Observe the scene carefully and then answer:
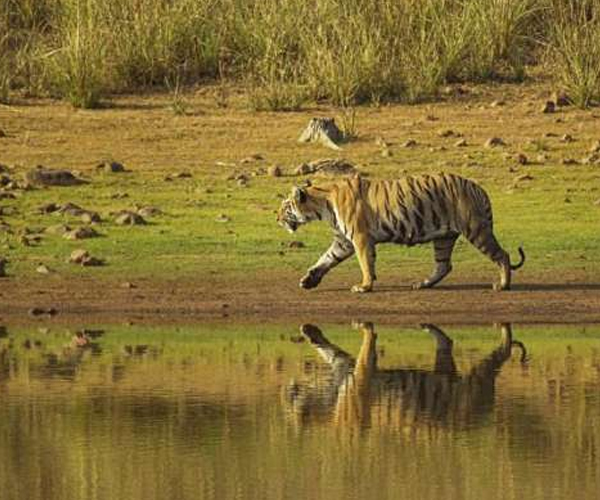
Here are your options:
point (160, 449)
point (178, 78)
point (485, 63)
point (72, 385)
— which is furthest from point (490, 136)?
point (160, 449)

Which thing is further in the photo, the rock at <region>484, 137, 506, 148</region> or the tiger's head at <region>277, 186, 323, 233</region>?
the rock at <region>484, 137, 506, 148</region>

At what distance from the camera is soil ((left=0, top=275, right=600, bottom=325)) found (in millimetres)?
15617

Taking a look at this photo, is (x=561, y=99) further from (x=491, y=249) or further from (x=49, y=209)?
(x=491, y=249)

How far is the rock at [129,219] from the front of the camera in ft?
60.6

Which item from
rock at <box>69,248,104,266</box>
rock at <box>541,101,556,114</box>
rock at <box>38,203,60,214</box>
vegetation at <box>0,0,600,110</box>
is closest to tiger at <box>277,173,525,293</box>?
rock at <box>69,248,104,266</box>

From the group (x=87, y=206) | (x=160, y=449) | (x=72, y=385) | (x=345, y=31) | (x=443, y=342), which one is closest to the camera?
(x=160, y=449)

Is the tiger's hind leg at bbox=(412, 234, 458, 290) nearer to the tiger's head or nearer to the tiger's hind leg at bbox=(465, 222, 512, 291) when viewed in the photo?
the tiger's hind leg at bbox=(465, 222, 512, 291)

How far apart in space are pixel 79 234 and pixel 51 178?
5.77ft

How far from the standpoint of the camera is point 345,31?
22.8 m

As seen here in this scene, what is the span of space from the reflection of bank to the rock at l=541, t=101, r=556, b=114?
8.17 m

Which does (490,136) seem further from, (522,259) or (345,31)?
(522,259)

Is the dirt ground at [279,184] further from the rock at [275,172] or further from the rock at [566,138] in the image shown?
the rock at [275,172]

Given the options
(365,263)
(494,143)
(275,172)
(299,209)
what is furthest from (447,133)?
(365,263)

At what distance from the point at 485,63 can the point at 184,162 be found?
4171 millimetres
